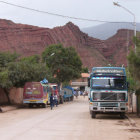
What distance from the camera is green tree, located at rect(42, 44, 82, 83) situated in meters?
63.4

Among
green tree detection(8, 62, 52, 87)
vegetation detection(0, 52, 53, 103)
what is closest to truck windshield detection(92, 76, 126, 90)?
vegetation detection(0, 52, 53, 103)

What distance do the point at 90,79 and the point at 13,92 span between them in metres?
19.4

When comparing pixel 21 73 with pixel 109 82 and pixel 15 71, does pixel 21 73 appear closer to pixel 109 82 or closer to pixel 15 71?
pixel 15 71

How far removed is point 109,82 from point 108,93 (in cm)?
79

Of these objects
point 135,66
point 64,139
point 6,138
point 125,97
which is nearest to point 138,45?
point 135,66

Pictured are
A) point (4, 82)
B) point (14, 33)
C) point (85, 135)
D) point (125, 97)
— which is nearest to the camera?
point (85, 135)

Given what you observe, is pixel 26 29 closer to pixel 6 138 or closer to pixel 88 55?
pixel 88 55

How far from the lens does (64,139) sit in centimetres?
1205

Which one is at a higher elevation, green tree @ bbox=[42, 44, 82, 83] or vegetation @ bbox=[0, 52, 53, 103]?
green tree @ bbox=[42, 44, 82, 83]

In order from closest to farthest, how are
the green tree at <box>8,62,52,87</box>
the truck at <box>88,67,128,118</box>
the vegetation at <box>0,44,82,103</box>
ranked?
the truck at <box>88,67,128,118</box> → the vegetation at <box>0,44,82,103</box> → the green tree at <box>8,62,52,87</box>

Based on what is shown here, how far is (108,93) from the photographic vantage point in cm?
2098

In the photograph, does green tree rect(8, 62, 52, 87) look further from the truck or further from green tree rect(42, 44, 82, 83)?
green tree rect(42, 44, 82, 83)

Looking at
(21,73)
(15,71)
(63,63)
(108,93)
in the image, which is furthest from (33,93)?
(63,63)

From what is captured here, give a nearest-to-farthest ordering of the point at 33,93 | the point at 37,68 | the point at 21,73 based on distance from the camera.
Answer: the point at 33,93
the point at 21,73
the point at 37,68
